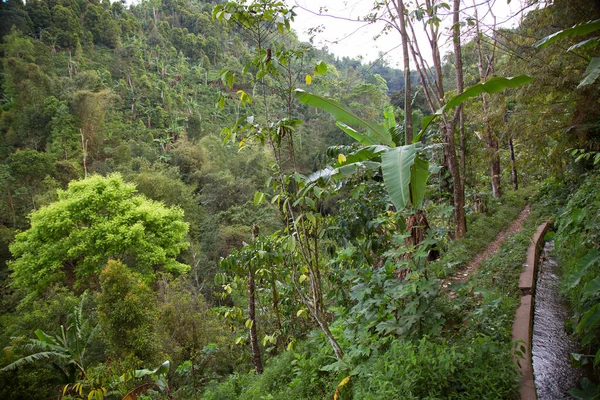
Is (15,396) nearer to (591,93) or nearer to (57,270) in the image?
(57,270)

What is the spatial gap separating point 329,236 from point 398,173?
1.66 metres

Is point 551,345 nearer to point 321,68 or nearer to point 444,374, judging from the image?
point 444,374

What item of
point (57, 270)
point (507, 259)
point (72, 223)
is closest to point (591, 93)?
point (507, 259)

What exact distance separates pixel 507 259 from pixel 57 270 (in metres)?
14.6

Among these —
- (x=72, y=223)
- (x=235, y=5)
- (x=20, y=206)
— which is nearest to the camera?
(x=235, y=5)

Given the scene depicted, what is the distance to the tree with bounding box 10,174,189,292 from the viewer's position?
1209 cm

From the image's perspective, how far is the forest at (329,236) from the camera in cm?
220

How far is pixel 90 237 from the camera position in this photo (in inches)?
488

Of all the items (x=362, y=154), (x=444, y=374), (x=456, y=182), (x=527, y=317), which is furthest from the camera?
(x=456, y=182)

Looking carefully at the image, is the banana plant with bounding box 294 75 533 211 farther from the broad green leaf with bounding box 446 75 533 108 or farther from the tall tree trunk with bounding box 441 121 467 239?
the tall tree trunk with bounding box 441 121 467 239

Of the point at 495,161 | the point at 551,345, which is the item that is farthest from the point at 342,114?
the point at 495,161

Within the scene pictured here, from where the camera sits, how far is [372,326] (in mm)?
2541

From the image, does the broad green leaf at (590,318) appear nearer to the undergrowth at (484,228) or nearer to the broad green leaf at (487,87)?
the broad green leaf at (487,87)

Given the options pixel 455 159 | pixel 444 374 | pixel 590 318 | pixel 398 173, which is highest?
pixel 398 173
